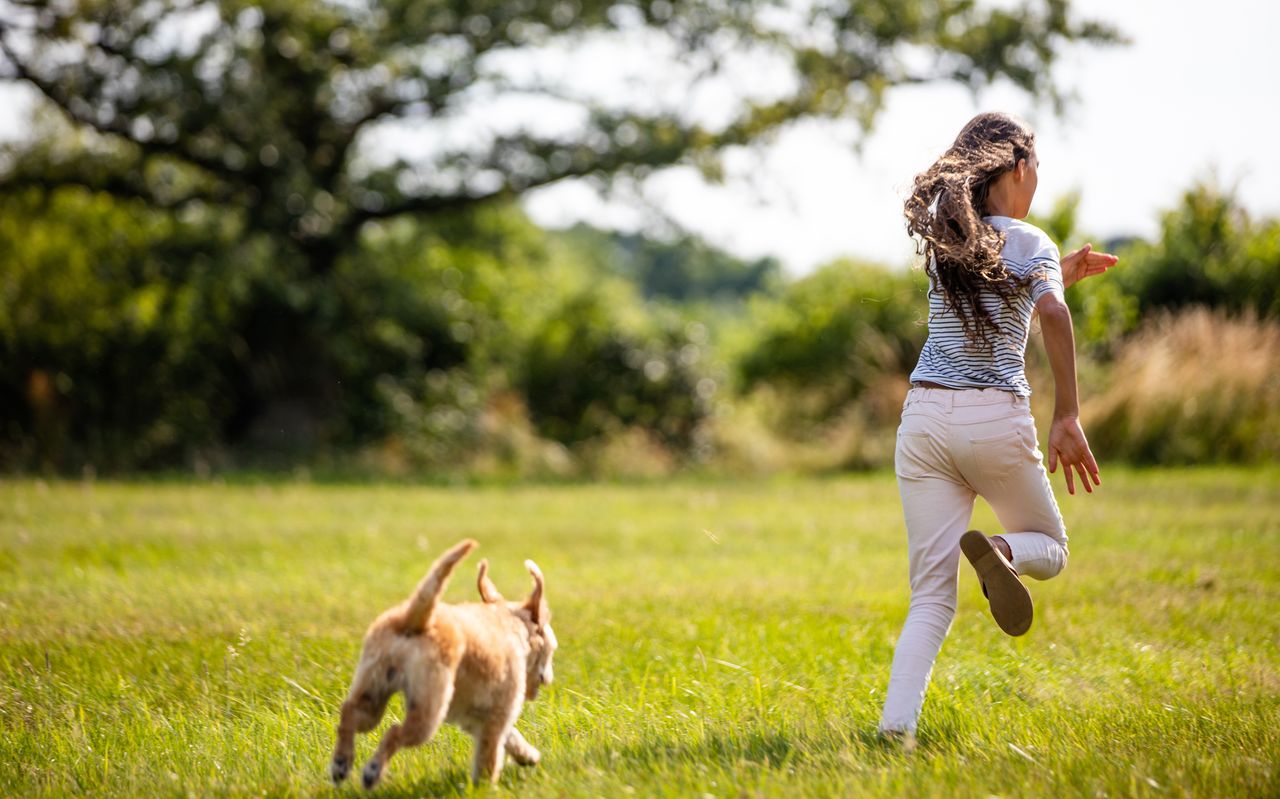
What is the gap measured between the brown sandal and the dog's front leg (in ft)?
4.98

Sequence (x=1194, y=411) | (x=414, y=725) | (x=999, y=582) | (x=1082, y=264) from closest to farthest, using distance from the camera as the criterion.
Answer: (x=414, y=725), (x=999, y=582), (x=1082, y=264), (x=1194, y=411)

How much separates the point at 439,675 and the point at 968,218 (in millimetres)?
2276

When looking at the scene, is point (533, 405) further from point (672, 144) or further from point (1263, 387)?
point (1263, 387)

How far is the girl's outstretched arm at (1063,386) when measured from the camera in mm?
3850

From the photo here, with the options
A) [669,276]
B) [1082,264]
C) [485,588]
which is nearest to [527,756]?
[485,588]

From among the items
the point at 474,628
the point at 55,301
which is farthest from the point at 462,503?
the point at 474,628

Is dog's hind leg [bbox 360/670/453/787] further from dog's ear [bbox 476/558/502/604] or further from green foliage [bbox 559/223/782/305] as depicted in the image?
green foliage [bbox 559/223/782/305]

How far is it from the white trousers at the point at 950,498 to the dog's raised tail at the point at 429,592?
1.64 meters

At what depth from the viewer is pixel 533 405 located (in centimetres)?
2038

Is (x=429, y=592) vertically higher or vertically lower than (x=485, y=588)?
higher

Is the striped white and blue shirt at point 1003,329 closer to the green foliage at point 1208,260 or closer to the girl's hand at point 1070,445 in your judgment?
the girl's hand at point 1070,445

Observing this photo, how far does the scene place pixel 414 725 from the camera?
3072 mm

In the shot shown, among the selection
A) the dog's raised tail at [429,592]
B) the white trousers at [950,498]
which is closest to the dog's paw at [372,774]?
the dog's raised tail at [429,592]

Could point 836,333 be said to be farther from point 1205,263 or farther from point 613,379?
point 1205,263
